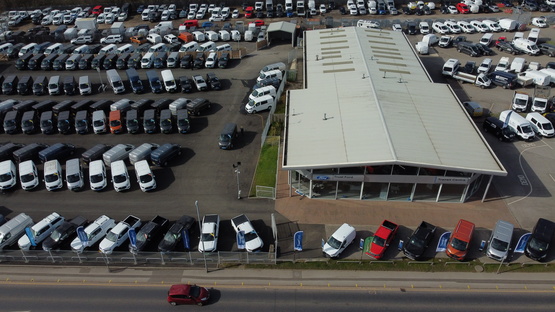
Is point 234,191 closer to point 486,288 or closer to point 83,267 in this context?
point 83,267

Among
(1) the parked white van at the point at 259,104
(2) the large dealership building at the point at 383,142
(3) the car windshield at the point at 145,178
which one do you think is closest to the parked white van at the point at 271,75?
(1) the parked white van at the point at 259,104

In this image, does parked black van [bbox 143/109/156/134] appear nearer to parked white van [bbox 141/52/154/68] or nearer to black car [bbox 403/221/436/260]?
parked white van [bbox 141/52/154/68]

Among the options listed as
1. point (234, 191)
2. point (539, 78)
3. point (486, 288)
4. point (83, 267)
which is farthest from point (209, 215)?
point (539, 78)

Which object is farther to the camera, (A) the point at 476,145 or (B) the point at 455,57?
(B) the point at 455,57

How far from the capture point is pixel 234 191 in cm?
3734

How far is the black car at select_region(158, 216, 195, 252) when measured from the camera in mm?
30669

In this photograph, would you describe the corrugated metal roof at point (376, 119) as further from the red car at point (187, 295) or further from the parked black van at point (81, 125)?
the parked black van at point (81, 125)

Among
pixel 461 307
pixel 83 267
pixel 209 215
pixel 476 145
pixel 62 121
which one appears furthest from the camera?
pixel 62 121

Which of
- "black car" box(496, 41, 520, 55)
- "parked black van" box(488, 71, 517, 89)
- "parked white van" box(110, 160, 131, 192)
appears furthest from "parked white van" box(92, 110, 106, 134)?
"black car" box(496, 41, 520, 55)

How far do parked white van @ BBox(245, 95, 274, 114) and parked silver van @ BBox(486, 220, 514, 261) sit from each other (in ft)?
92.0

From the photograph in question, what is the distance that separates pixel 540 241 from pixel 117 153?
37303 mm

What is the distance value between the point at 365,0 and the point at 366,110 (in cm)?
5552

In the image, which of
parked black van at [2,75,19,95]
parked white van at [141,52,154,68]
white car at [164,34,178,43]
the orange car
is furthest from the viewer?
the orange car

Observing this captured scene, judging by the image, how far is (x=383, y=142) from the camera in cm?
3400
